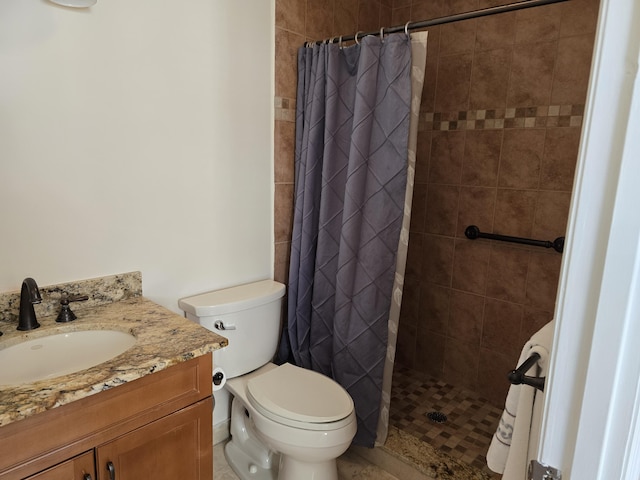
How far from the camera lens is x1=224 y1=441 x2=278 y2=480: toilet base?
6.10ft

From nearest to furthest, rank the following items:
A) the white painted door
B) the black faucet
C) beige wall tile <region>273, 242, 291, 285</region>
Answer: the white painted door < the black faucet < beige wall tile <region>273, 242, 291, 285</region>

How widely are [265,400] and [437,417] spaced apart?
1069 millimetres

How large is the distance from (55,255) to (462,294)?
2.04m

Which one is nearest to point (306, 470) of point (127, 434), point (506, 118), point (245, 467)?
point (245, 467)

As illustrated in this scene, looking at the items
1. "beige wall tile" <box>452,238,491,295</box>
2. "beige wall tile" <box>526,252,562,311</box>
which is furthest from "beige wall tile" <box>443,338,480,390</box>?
"beige wall tile" <box>526,252,562,311</box>

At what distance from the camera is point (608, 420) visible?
0.48 meters

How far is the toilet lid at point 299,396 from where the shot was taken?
1.60 metres

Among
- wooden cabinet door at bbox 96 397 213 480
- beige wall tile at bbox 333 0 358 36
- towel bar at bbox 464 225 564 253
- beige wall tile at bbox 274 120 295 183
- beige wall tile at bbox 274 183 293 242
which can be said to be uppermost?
beige wall tile at bbox 333 0 358 36

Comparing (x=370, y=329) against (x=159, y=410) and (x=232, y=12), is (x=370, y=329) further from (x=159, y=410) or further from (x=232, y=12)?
(x=232, y=12)

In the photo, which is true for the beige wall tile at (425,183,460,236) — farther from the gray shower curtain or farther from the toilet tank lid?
the toilet tank lid

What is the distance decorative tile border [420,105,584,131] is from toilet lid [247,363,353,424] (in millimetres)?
1560

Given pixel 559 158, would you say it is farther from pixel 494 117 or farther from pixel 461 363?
pixel 461 363

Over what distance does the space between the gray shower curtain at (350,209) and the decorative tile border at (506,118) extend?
0.80 m

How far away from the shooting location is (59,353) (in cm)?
131
